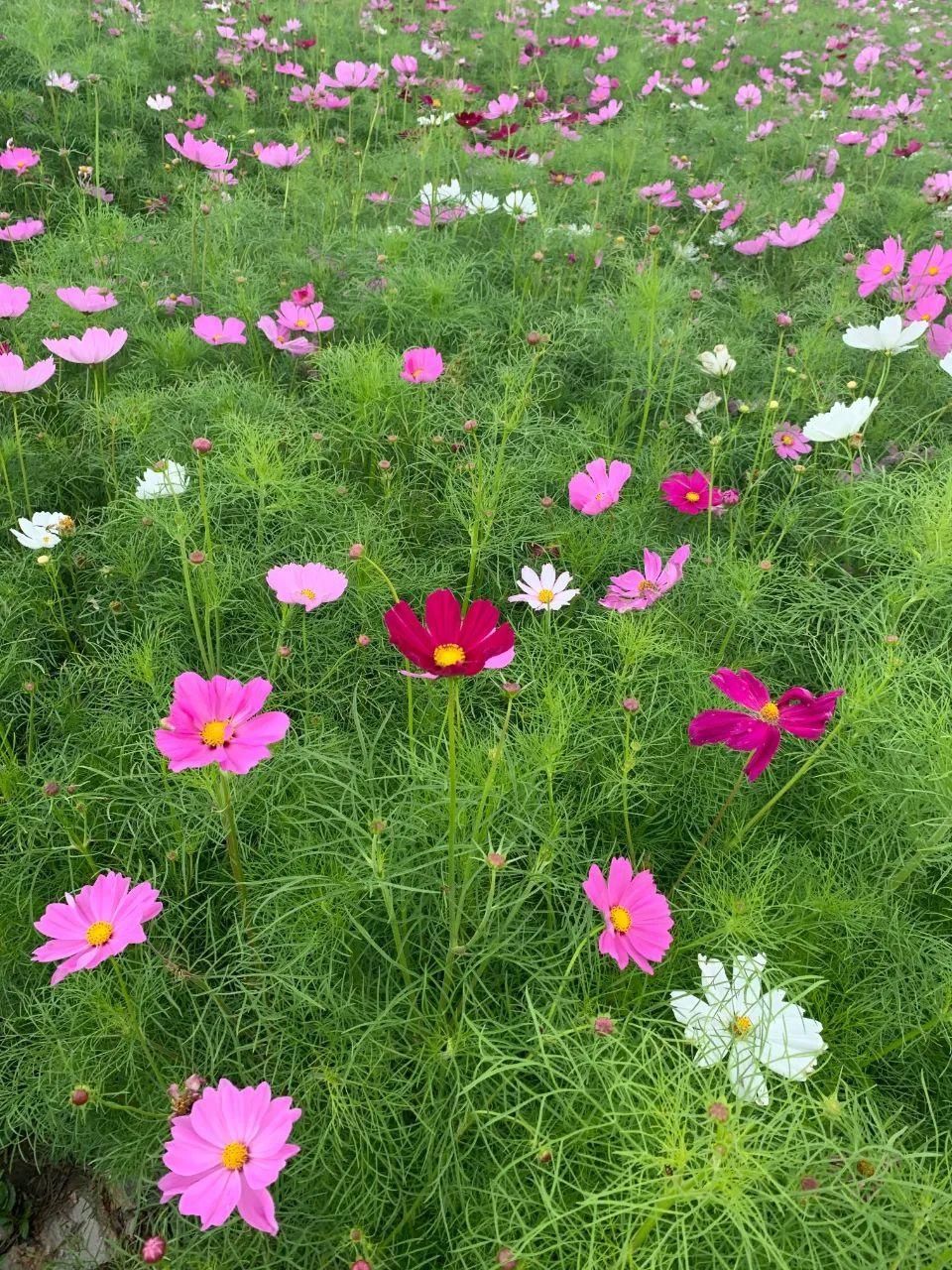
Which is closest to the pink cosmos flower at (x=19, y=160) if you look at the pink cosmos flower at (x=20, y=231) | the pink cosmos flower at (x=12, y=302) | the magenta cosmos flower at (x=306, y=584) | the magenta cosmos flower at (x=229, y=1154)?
the pink cosmos flower at (x=20, y=231)

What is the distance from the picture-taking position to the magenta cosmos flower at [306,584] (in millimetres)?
1161

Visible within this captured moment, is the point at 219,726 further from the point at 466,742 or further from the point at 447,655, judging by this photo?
the point at 466,742

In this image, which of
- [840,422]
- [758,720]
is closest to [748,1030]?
[758,720]

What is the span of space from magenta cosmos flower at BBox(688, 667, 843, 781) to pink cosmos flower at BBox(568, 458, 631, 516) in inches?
18.4

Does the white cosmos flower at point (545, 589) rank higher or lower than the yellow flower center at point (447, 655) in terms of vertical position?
lower

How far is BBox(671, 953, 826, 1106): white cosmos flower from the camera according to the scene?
80cm

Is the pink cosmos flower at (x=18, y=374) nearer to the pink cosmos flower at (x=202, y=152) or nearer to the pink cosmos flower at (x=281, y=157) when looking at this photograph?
the pink cosmos flower at (x=202, y=152)

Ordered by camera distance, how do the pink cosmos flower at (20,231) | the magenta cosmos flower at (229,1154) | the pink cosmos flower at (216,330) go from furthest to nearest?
the pink cosmos flower at (20,231), the pink cosmos flower at (216,330), the magenta cosmos flower at (229,1154)

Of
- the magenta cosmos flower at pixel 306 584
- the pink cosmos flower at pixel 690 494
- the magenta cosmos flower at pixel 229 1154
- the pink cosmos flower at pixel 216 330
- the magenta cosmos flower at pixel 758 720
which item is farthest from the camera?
the pink cosmos flower at pixel 216 330

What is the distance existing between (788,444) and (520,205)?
1.12m

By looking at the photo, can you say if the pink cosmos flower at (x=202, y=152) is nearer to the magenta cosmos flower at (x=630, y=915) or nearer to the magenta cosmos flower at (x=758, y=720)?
the magenta cosmos flower at (x=758, y=720)

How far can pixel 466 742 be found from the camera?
1162 millimetres

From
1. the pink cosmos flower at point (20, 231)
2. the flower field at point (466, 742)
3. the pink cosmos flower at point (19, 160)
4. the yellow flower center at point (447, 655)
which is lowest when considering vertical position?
the flower field at point (466, 742)

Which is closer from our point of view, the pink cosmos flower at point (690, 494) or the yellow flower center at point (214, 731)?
the yellow flower center at point (214, 731)
